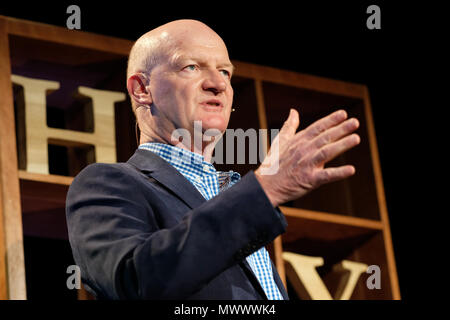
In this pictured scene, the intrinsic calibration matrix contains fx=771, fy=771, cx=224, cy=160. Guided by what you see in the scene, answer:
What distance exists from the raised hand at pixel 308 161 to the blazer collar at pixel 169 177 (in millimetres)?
250

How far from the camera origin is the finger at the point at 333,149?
3.47 ft

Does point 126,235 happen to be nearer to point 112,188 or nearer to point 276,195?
point 112,188

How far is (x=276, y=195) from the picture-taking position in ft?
3.55

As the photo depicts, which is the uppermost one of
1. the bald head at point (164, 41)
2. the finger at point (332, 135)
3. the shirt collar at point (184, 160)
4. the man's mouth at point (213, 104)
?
the bald head at point (164, 41)

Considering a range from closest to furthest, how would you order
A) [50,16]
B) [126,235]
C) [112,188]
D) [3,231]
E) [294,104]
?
[126,235] → [112,188] → [3,231] → [50,16] → [294,104]

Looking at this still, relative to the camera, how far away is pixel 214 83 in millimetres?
1497

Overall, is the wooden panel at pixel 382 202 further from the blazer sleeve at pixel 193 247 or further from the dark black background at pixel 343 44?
the blazer sleeve at pixel 193 247

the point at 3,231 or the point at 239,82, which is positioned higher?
the point at 239,82

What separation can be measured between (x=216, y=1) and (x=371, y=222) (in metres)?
1.00

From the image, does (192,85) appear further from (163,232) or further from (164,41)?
(163,232)

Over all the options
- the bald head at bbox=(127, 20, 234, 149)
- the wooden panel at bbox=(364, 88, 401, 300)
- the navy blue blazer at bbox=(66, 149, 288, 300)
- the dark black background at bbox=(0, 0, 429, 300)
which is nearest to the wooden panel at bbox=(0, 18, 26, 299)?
the dark black background at bbox=(0, 0, 429, 300)

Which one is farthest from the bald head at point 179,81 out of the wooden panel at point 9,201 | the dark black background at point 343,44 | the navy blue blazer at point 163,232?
the dark black background at point 343,44

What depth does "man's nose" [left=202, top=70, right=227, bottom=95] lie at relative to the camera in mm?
1494
